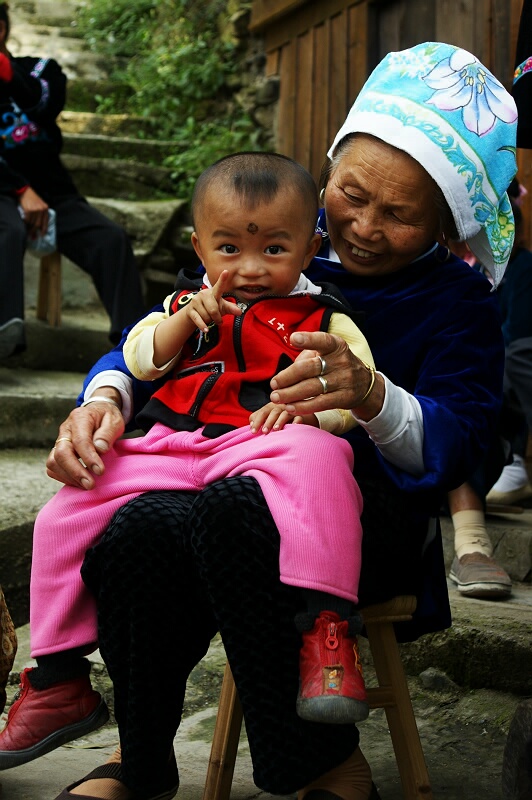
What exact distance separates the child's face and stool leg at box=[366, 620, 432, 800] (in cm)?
71

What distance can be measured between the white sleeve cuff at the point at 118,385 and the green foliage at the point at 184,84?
4669 mm

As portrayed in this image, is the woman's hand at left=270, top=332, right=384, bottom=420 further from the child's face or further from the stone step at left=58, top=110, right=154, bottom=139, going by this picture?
the stone step at left=58, top=110, right=154, bottom=139

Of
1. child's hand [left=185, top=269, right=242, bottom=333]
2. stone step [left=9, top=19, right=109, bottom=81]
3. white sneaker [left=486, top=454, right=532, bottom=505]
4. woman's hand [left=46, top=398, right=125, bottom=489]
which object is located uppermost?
stone step [left=9, top=19, right=109, bottom=81]

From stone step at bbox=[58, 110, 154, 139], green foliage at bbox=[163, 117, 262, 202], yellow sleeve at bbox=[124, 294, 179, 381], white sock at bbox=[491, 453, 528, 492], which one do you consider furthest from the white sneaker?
stone step at bbox=[58, 110, 154, 139]

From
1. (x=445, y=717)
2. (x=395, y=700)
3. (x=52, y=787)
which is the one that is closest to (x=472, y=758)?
(x=445, y=717)

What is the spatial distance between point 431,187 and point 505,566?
1902mm

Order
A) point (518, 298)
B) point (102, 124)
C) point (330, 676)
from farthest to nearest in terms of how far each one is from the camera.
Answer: point (102, 124) < point (518, 298) < point (330, 676)

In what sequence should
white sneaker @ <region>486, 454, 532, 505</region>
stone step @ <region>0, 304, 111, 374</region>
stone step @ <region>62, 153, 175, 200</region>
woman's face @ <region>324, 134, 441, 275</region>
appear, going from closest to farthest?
woman's face @ <region>324, 134, 441, 275</region>
white sneaker @ <region>486, 454, 532, 505</region>
stone step @ <region>0, 304, 111, 374</region>
stone step @ <region>62, 153, 175, 200</region>

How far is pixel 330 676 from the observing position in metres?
1.61

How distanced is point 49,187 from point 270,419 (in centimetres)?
365

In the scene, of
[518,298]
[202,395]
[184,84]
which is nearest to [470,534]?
[518,298]

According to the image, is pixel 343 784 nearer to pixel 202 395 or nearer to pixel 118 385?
pixel 202 395

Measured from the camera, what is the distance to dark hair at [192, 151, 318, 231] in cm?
197

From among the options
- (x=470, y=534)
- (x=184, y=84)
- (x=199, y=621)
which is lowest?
(x=470, y=534)
